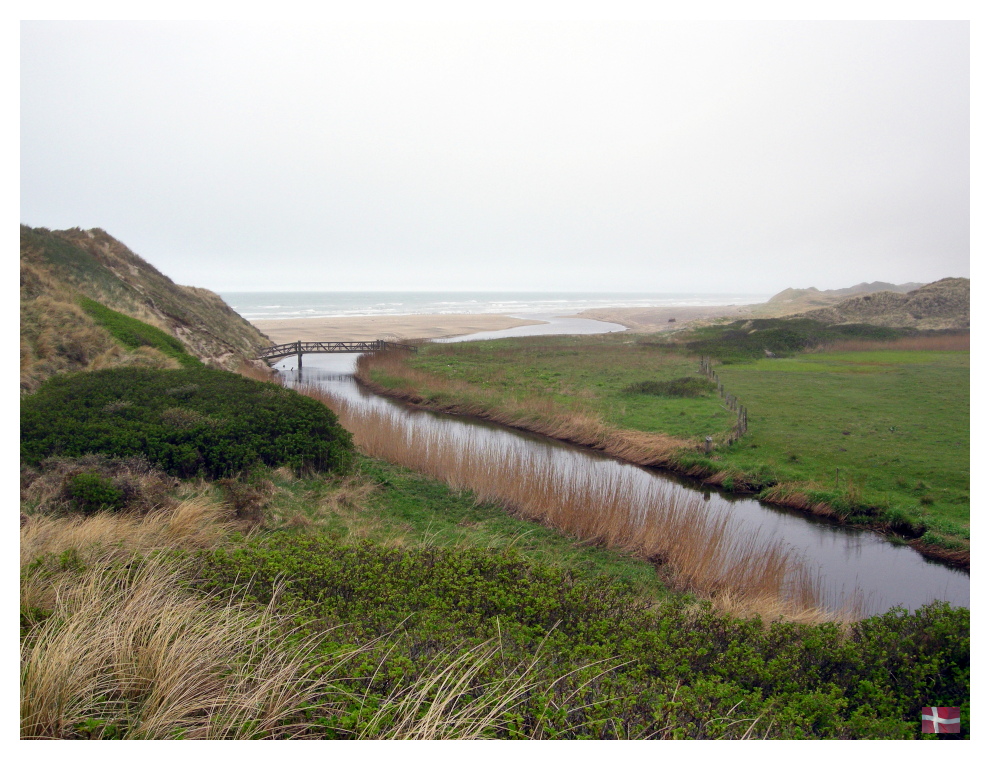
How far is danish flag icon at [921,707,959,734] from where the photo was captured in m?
3.36

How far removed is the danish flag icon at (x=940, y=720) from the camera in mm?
3357

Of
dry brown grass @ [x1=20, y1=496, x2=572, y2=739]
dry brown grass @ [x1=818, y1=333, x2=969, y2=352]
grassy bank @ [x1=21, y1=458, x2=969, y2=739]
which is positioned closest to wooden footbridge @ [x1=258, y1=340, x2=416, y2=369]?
dry brown grass @ [x1=818, y1=333, x2=969, y2=352]

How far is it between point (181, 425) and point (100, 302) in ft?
50.5

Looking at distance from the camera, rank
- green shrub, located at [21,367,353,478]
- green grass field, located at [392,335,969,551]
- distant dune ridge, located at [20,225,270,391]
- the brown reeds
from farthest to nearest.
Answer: the brown reeds
distant dune ridge, located at [20,225,270,391]
green grass field, located at [392,335,969,551]
green shrub, located at [21,367,353,478]

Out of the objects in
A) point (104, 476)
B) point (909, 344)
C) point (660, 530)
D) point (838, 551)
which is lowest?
point (838, 551)

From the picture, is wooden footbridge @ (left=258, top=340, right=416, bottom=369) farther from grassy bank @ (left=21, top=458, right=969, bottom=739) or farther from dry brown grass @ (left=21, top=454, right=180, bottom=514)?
grassy bank @ (left=21, top=458, right=969, bottom=739)

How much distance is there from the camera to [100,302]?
20625mm

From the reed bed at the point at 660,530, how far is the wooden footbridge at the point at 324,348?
24061mm

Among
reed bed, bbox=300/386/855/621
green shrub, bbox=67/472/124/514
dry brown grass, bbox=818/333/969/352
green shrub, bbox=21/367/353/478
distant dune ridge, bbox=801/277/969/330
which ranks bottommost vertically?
reed bed, bbox=300/386/855/621

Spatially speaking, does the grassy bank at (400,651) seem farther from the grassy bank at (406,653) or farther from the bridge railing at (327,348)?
the bridge railing at (327,348)

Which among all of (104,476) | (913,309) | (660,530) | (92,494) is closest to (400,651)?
(92,494)

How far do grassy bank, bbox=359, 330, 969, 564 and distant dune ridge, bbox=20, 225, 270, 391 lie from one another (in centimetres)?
865

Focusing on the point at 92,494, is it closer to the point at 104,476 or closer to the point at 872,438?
the point at 104,476

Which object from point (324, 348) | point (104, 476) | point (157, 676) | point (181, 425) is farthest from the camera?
point (324, 348)
